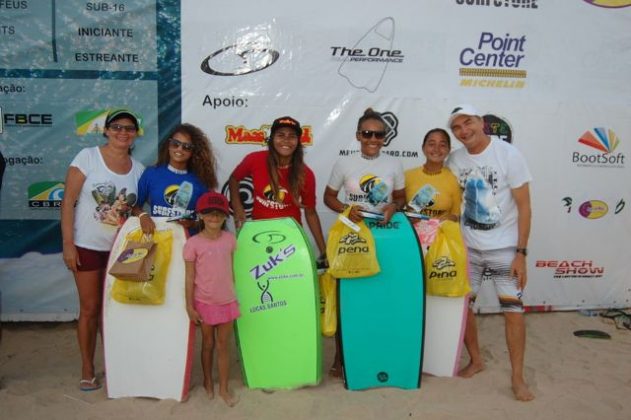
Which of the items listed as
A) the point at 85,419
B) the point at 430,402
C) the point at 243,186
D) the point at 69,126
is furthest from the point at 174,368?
the point at 69,126

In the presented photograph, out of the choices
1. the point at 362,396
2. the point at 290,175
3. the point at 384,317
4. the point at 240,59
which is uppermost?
the point at 240,59

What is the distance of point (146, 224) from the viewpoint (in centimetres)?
272

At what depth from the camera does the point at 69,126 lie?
152 inches

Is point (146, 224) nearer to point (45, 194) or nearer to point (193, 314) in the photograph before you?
point (193, 314)

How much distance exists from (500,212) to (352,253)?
0.84 meters

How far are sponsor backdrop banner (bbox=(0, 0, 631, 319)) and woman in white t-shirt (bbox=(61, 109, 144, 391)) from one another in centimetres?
114

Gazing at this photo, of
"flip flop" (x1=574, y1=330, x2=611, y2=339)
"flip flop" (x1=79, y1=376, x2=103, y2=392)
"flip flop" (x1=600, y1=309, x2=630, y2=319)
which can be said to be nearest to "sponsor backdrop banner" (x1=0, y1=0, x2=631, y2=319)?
"flip flop" (x1=574, y1=330, x2=611, y2=339)

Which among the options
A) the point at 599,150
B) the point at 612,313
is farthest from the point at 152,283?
the point at 612,313

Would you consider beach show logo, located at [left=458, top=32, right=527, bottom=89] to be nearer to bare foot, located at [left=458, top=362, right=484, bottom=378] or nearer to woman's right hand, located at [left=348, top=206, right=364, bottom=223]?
woman's right hand, located at [left=348, top=206, right=364, bottom=223]

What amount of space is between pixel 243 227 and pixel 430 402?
1.39 metres

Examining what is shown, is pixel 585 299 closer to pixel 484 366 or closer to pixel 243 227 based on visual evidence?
pixel 484 366

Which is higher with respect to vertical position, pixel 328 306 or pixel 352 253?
pixel 352 253

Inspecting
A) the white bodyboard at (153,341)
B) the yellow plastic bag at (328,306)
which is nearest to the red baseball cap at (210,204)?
the white bodyboard at (153,341)

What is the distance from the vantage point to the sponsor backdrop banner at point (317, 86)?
383 cm
